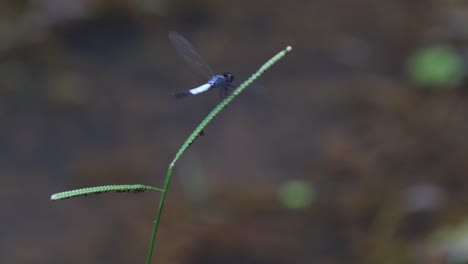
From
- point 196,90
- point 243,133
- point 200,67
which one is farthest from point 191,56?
point 243,133

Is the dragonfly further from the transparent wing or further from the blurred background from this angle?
the blurred background

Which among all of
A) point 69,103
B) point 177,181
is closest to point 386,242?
point 177,181

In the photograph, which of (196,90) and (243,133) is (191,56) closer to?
(196,90)

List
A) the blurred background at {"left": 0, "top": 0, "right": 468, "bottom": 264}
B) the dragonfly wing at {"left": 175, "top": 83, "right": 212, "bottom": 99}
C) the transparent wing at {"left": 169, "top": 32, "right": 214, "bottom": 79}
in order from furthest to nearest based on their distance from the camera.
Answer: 1. the blurred background at {"left": 0, "top": 0, "right": 468, "bottom": 264}
2. the transparent wing at {"left": 169, "top": 32, "right": 214, "bottom": 79}
3. the dragonfly wing at {"left": 175, "top": 83, "right": 212, "bottom": 99}

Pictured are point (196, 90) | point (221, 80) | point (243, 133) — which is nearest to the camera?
point (196, 90)

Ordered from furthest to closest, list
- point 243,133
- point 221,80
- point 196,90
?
point 243,133 < point 221,80 < point 196,90

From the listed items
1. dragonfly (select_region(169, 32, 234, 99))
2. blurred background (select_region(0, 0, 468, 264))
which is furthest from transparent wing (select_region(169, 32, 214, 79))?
blurred background (select_region(0, 0, 468, 264))

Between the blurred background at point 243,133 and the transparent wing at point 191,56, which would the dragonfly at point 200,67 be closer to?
the transparent wing at point 191,56

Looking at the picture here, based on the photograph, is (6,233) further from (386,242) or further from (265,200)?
(386,242)

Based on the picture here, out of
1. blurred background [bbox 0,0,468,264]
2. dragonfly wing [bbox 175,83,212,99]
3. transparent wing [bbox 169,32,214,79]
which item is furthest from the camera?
blurred background [bbox 0,0,468,264]
